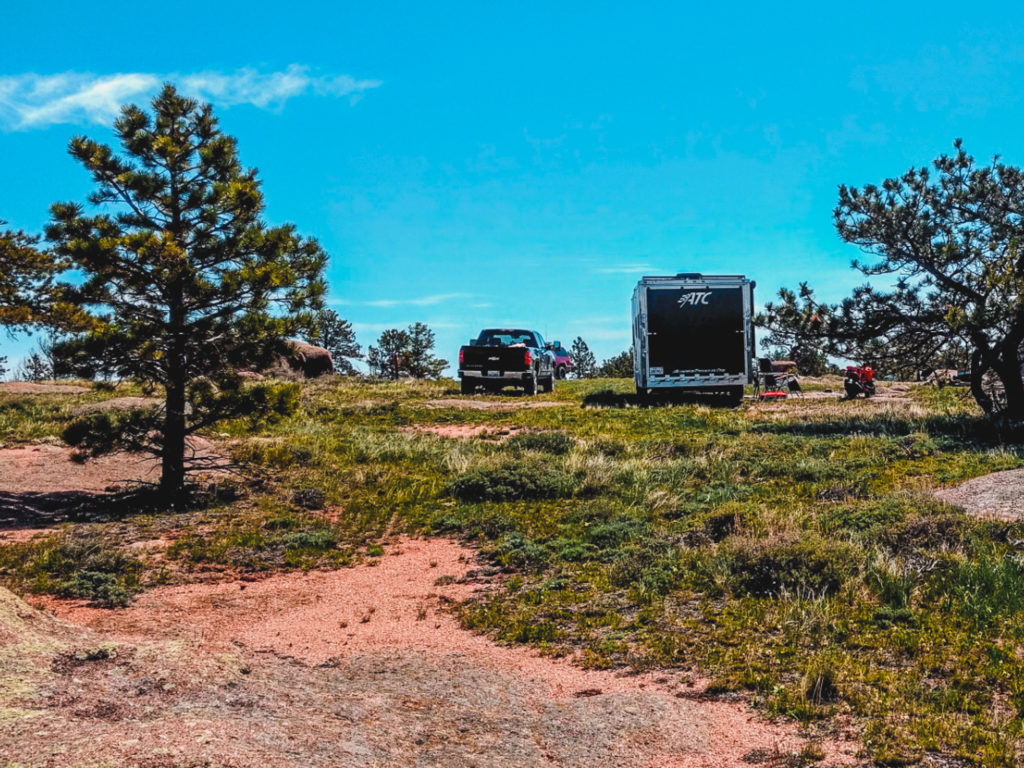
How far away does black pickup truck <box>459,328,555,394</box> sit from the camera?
27422 millimetres

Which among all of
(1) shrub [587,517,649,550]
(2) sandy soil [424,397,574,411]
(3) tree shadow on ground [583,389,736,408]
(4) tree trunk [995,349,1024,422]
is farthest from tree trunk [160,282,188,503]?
(4) tree trunk [995,349,1024,422]

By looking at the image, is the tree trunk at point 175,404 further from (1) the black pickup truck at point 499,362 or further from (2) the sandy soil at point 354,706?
(1) the black pickup truck at point 499,362

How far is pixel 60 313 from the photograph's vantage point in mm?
10469

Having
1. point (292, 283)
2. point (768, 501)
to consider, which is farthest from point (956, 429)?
point (292, 283)

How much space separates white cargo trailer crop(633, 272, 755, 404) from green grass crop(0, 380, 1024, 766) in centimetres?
610

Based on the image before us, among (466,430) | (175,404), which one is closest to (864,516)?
(175,404)

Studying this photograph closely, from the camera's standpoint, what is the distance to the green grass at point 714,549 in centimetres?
488

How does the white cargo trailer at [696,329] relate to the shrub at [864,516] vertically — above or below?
above

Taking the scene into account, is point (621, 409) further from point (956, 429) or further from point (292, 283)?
point (292, 283)

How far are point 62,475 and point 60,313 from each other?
10.3ft

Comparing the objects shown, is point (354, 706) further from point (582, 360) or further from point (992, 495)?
point (582, 360)

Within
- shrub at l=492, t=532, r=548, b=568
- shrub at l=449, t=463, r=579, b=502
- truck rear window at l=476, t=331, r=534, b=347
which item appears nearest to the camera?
shrub at l=492, t=532, r=548, b=568

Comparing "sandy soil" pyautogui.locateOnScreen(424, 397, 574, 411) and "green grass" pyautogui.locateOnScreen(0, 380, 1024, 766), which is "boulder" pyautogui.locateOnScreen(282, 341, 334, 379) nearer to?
"sandy soil" pyautogui.locateOnScreen(424, 397, 574, 411)

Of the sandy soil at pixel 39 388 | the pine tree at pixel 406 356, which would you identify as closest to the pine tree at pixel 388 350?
the pine tree at pixel 406 356
